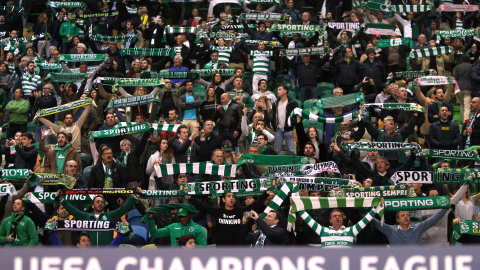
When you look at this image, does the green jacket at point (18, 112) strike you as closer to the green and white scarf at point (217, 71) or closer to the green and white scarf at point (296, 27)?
the green and white scarf at point (217, 71)

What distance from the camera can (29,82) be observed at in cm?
1886

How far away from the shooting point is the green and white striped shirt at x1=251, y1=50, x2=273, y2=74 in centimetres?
1801

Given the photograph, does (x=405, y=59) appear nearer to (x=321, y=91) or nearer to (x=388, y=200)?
(x=321, y=91)

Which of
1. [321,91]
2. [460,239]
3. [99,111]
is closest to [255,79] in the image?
[321,91]

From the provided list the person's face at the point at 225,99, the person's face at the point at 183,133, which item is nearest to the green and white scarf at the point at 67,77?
the person's face at the point at 225,99

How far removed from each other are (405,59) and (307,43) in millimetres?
2254

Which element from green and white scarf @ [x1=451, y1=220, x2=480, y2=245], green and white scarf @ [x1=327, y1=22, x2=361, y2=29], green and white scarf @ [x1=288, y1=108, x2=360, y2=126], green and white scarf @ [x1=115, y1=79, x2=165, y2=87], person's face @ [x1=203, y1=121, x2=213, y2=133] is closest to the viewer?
green and white scarf @ [x1=451, y1=220, x2=480, y2=245]

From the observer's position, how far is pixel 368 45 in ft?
60.6

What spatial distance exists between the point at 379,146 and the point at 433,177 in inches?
53.8

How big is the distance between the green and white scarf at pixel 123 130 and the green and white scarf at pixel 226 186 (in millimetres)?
2196

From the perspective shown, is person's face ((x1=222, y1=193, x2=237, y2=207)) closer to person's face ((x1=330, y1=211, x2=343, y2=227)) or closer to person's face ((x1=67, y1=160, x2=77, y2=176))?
person's face ((x1=330, y1=211, x2=343, y2=227))

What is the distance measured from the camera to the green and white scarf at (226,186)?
489 inches

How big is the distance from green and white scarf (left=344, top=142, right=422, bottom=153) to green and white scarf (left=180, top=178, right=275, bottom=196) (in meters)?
1.84

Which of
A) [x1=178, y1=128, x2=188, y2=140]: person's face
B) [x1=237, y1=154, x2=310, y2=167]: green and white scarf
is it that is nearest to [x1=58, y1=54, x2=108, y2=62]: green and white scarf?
[x1=178, y1=128, x2=188, y2=140]: person's face
